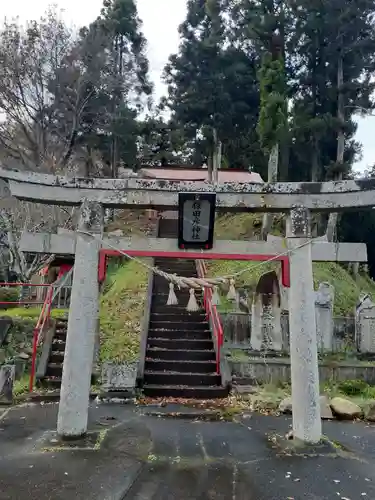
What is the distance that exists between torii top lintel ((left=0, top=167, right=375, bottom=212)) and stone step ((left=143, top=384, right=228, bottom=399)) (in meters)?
4.80

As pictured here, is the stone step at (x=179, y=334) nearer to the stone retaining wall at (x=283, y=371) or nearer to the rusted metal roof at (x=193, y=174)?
the stone retaining wall at (x=283, y=371)

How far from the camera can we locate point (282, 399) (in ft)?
31.8

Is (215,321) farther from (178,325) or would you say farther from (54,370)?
(54,370)

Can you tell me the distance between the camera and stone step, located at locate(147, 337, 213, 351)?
1184 cm

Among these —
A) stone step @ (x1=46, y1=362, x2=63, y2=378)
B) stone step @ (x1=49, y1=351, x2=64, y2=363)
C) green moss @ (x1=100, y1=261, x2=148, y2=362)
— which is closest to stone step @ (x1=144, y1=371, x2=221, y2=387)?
green moss @ (x1=100, y1=261, x2=148, y2=362)

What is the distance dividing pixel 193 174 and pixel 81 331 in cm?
2541

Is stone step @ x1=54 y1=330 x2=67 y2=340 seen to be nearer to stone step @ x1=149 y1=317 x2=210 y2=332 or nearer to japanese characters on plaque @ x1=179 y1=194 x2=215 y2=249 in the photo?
stone step @ x1=149 y1=317 x2=210 y2=332

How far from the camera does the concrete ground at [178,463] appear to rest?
17.1 feet

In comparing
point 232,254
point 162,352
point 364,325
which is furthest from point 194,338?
→ point 232,254

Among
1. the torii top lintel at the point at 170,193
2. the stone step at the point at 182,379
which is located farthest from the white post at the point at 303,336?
the stone step at the point at 182,379

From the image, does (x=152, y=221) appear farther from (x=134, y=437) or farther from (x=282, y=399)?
(x=134, y=437)

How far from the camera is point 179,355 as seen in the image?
11.4 metres

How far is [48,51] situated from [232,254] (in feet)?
55.1

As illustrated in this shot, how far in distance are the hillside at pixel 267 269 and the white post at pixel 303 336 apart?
6.58 m
